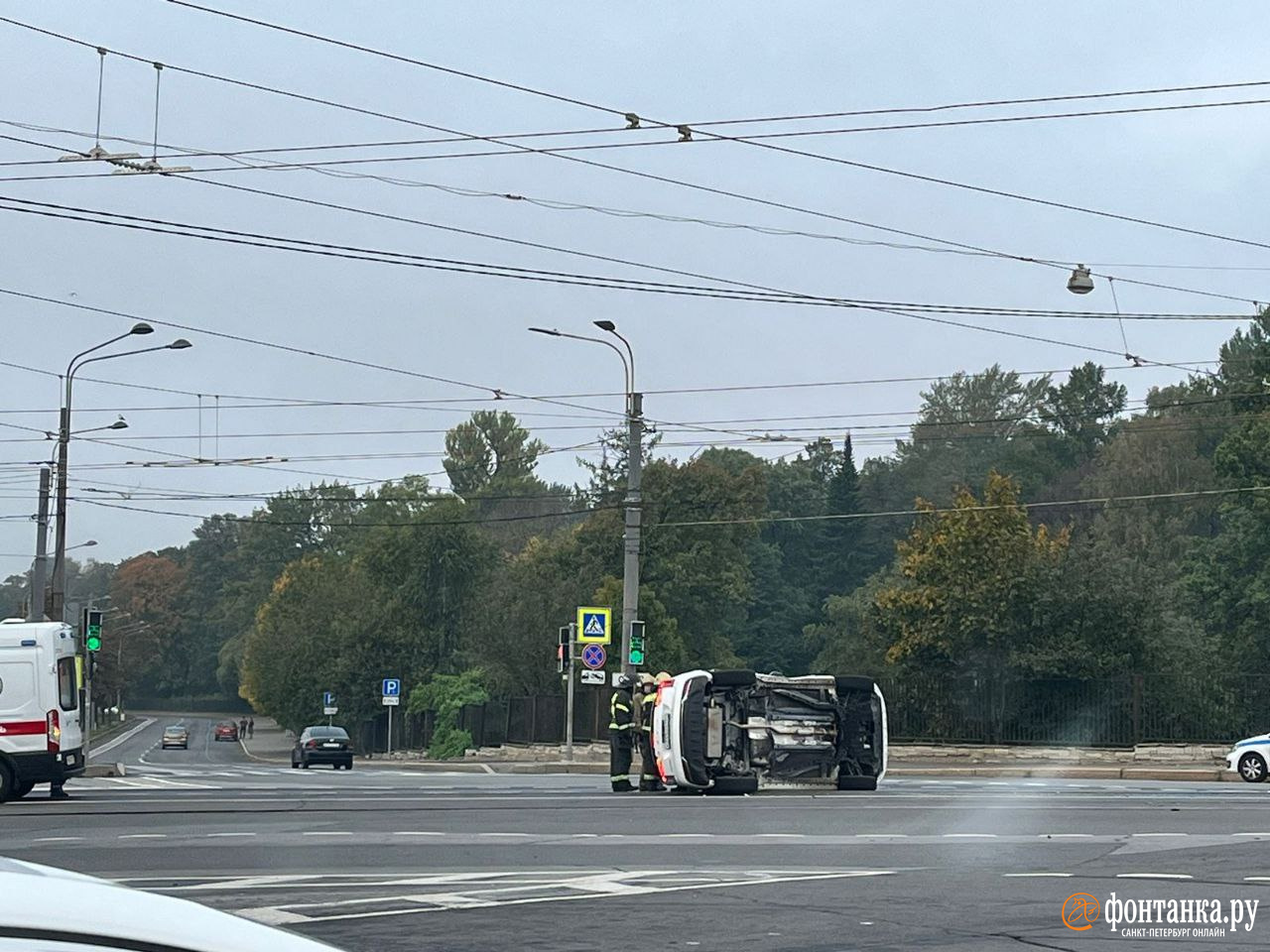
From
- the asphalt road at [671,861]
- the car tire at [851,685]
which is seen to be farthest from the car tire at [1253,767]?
the car tire at [851,685]

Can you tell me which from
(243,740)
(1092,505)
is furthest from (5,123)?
(243,740)

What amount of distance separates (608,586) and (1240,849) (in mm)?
48218

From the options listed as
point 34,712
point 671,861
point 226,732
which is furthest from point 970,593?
point 226,732

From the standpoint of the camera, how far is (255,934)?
2475 millimetres

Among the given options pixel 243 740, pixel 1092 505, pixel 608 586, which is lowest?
pixel 243 740

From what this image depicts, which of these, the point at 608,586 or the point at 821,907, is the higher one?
the point at 608,586

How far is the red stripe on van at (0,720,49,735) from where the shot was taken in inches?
889

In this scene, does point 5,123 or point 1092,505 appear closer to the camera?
point 5,123

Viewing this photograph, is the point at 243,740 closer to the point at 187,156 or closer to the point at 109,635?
the point at 109,635

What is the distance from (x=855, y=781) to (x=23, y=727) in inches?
429

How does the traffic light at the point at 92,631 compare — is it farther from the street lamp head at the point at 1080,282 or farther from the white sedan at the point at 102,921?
the white sedan at the point at 102,921

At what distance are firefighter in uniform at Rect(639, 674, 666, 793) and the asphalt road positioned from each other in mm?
1284

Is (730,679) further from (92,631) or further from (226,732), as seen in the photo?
(226,732)

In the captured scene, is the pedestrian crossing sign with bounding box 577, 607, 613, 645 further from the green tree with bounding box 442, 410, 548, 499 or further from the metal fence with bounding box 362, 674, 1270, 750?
the green tree with bounding box 442, 410, 548, 499
